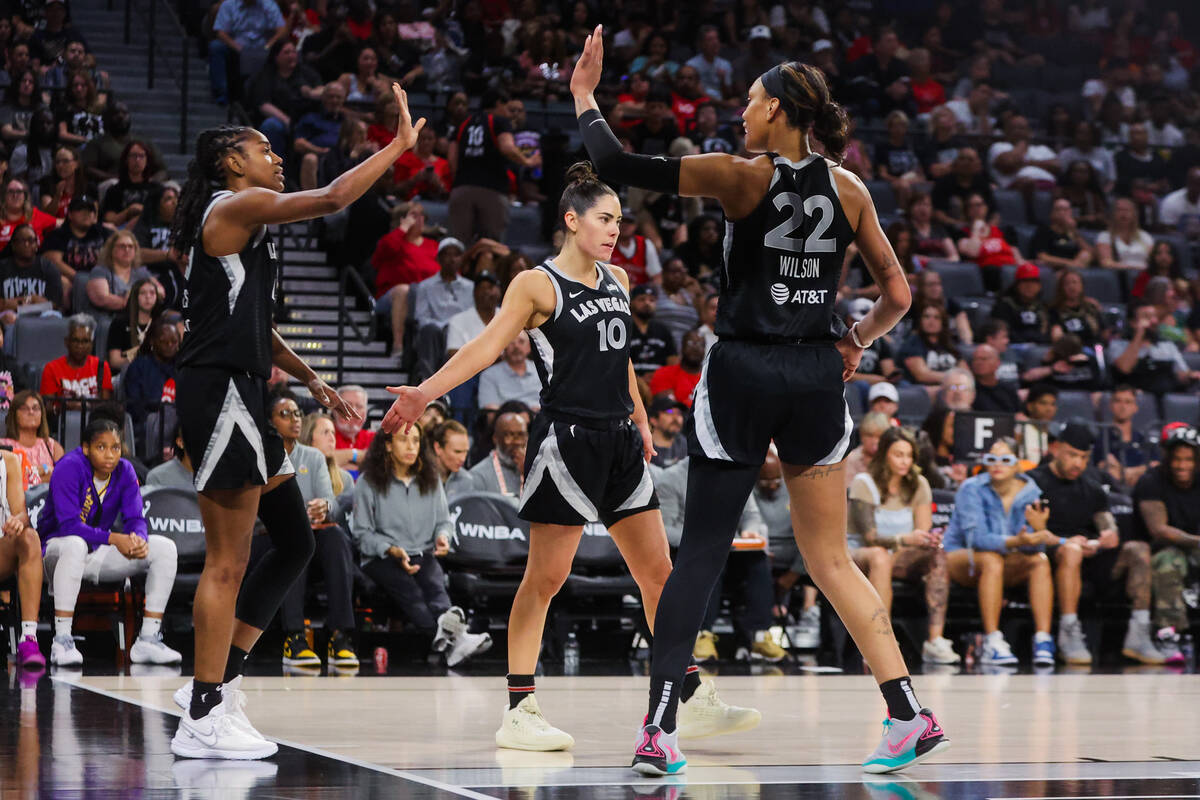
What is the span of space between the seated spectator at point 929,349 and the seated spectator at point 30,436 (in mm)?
6697

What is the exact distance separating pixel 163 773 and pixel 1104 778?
8.62ft

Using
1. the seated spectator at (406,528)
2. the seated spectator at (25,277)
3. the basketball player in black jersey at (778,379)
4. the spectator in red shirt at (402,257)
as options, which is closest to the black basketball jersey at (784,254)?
the basketball player in black jersey at (778,379)

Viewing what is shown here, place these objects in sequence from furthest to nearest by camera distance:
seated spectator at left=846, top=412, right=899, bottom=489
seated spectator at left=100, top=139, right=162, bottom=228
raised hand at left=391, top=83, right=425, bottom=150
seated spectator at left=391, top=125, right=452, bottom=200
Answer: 1. seated spectator at left=391, top=125, right=452, bottom=200
2. seated spectator at left=100, top=139, right=162, bottom=228
3. seated spectator at left=846, top=412, right=899, bottom=489
4. raised hand at left=391, top=83, right=425, bottom=150

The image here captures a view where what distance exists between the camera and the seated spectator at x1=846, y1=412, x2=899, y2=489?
1049cm

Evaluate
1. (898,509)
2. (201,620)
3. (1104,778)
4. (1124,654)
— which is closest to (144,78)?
(898,509)

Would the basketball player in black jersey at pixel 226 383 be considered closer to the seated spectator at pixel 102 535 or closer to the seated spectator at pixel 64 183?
the seated spectator at pixel 102 535

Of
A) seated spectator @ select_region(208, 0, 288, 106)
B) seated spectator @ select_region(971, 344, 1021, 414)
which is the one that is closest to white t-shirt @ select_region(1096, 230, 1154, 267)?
seated spectator @ select_region(971, 344, 1021, 414)

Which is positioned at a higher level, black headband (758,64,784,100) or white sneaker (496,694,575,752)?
black headband (758,64,784,100)

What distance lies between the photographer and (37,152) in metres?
12.9

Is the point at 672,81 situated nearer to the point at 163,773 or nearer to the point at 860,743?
the point at 860,743

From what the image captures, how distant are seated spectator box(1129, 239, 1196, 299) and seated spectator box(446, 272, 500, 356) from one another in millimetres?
6640

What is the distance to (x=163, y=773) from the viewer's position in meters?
4.41

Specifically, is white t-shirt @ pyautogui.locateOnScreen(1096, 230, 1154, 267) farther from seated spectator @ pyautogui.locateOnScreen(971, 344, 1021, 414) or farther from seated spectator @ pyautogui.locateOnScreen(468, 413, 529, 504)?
seated spectator @ pyautogui.locateOnScreen(468, 413, 529, 504)

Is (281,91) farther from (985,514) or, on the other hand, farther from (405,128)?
Answer: (405,128)
